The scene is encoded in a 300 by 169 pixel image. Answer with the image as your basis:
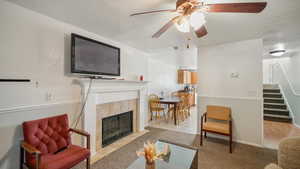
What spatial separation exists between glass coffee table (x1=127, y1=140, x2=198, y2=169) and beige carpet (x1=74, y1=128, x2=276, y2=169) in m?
0.56

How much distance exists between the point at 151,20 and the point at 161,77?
3.54 metres

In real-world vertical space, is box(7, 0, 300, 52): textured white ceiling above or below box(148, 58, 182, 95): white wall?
above

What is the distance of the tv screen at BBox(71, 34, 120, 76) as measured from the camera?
2.09 metres

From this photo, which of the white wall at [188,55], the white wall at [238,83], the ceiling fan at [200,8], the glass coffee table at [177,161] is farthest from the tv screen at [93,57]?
the white wall at [188,55]

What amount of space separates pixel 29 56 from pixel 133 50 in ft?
7.26

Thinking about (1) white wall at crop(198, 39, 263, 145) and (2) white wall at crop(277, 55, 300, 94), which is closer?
(1) white wall at crop(198, 39, 263, 145)

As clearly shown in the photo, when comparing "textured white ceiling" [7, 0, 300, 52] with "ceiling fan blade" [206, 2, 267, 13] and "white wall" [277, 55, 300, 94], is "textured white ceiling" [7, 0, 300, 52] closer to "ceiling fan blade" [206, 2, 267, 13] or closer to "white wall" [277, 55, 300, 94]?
"ceiling fan blade" [206, 2, 267, 13]

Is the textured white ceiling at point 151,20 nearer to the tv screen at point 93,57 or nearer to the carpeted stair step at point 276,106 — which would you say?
the tv screen at point 93,57

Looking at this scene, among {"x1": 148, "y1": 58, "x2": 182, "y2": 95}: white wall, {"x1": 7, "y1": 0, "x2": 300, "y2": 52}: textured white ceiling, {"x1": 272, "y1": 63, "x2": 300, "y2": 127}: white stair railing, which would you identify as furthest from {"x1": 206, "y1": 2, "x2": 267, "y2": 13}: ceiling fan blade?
{"x1": 272, "y1": 63, "x2": 300, "y2": 127}: white stair railing

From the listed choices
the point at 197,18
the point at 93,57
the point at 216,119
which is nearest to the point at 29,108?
the point at 93,57

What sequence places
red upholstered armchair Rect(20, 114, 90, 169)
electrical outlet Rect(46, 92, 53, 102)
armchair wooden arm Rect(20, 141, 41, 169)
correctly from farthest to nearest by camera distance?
electrical outlet Rect(46, 92, 53, 102)
red upholstered armchair Rect(20, 114, 90, 169)
armchair wooden arm Rect(20, 141, 41, 169)

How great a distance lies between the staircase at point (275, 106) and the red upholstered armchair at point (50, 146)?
18.7ft

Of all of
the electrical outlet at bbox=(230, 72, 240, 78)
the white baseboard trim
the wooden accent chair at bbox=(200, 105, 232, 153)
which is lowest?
the wooden accent chair at bbox=(200, 105, 232, 153)

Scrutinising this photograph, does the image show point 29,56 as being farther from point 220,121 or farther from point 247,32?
point 220,121
